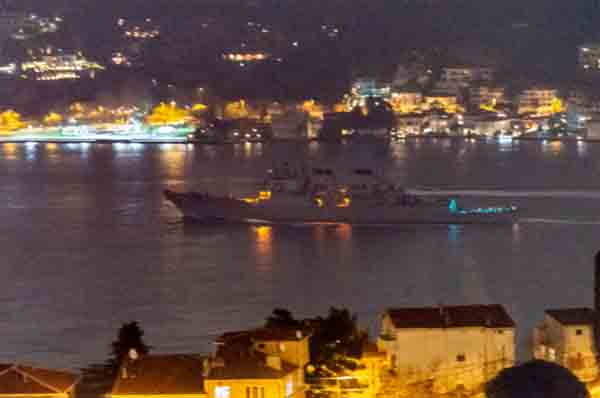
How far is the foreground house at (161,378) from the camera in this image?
11.9 ft

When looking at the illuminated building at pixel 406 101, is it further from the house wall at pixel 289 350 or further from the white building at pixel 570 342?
the house wall at pixel 289 350

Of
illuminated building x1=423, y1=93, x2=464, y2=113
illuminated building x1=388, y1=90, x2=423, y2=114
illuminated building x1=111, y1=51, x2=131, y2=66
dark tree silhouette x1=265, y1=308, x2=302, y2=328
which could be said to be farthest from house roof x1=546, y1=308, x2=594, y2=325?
illuminated building x1=111, y1=51, x2=131, y2=66

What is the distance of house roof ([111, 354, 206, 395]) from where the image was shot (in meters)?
3.65

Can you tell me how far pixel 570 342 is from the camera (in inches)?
184

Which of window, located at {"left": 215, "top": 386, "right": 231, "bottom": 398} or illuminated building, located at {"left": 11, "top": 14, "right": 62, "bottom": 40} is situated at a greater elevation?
illuminated building, located at {"left": 11, "top": 14, "right": 62, "bottom": 40}

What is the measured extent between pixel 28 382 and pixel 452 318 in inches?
57.0

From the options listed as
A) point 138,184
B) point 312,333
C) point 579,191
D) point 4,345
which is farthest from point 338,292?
point 138,184

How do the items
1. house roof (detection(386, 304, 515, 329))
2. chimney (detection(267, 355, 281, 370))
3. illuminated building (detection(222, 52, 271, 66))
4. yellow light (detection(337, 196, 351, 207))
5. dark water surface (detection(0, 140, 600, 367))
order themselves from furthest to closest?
illuminated building (detection(222, 52, 271, 66)) < yellow light (detection(337, 196, 351, 207)) < dark water surface (detection(0, 140, 600, 367)) < house roof (detection(386, 304, 515, 329)) < chimney (detection(267, 355, 281, 370))

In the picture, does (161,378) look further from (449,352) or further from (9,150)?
(9,150)

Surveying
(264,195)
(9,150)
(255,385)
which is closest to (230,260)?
(264,195)

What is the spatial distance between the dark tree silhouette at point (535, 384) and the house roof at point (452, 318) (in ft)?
7.73

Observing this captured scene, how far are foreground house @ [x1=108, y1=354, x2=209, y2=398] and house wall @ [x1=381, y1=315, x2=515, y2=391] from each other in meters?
0.84

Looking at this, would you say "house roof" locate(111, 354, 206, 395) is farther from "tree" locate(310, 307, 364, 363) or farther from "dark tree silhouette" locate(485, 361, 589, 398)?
"dark tree silhouette" locate(485, 361, 589, 398)

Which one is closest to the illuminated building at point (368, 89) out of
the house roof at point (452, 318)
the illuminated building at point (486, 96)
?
the illuminated building at point (486, 96)
